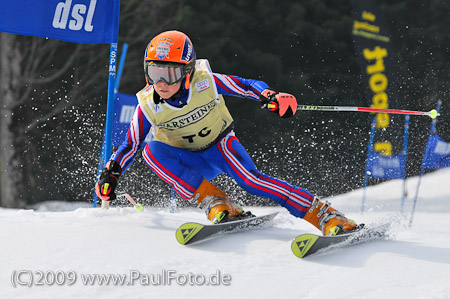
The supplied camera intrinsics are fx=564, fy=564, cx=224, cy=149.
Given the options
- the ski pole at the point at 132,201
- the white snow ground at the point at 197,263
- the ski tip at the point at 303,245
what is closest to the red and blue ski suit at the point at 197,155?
the white snow ground at the point at 197,263

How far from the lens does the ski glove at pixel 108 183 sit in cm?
313

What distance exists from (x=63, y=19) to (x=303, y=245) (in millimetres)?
2251

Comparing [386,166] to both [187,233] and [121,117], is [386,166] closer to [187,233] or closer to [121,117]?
[121,117]

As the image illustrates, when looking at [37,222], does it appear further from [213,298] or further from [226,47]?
[226,47]

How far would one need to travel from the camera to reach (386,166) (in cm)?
664

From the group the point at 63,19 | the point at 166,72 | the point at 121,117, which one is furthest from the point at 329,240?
the point at 121,117

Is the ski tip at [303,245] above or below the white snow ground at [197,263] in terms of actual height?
above

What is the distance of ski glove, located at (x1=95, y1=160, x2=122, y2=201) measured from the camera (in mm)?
3133

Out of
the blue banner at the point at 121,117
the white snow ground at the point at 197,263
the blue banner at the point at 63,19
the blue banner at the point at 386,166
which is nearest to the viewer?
the white snow ground at the point at 197,263

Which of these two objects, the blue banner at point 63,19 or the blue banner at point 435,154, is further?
the blue banner at point 435,154

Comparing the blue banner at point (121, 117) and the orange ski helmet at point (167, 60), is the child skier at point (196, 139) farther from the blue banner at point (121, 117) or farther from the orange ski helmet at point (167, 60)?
the blue banner at point (121, 117)

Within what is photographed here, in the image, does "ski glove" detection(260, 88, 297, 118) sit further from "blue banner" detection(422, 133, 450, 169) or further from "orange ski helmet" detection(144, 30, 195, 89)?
"blue banner" detection(422, 133, 450, 169)

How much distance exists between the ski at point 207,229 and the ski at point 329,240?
0.48m

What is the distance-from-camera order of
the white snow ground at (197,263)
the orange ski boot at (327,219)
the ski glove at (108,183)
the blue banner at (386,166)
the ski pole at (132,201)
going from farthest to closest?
the blue banner at (386,166) < the ski pole at (132,201) < the ski glove at (108,183) < the orange ski boot at (327,219) < the white snow ground at (197,263)
